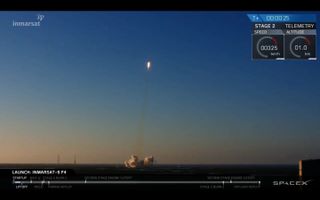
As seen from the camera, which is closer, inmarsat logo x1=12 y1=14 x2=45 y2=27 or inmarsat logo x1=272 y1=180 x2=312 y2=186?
inmarsat logo x1=272 y1=180 x2=312 y2=186

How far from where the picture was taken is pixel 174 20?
10.9ft

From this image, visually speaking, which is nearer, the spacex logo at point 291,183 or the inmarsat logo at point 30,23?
the spacex logo at point 291,183
